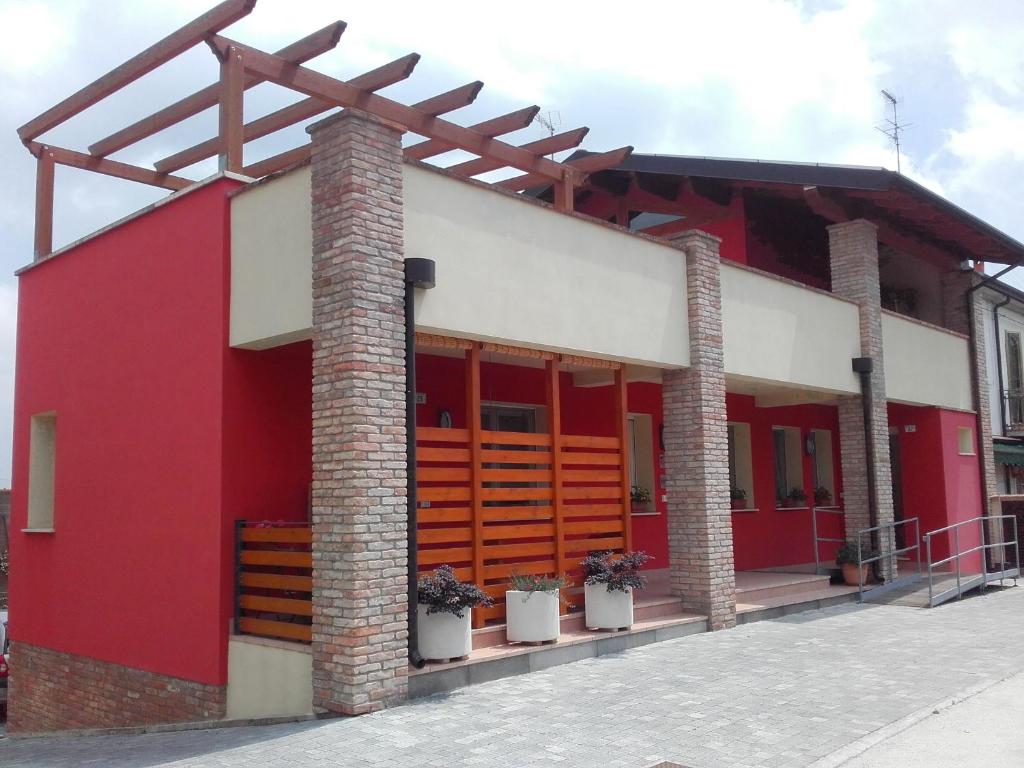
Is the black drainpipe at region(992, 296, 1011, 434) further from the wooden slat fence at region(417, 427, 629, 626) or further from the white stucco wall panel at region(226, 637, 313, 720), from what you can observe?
the white stucco wall panel at region(226, 637, 313, 720)

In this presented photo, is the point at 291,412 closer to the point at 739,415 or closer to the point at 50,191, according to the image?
the point at 50,191

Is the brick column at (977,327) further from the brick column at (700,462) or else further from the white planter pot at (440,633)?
the white planter pot at (440,633)

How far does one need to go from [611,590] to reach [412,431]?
3.06 m

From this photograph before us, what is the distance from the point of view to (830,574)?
14516 millimetres

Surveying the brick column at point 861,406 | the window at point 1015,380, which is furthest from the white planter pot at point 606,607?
the window at point 1015,380

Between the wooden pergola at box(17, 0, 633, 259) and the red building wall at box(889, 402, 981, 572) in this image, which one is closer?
the wooden pergola at box(17, 0, 633, 259)

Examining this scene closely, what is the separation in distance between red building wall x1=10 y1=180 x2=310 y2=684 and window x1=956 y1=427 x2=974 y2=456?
13.1 meters

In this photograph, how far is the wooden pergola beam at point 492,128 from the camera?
11.6m

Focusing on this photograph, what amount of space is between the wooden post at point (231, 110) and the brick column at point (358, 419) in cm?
140

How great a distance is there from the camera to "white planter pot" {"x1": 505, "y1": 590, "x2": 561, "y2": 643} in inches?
350

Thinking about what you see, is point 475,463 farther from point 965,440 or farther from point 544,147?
point 965,440

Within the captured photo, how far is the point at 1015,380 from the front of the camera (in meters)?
20.3

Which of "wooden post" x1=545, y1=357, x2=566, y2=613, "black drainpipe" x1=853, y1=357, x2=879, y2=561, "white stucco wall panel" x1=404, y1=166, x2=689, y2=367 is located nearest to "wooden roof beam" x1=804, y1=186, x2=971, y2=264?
"black drainpipe" x1=853, y1=357, x2=879, y2=561

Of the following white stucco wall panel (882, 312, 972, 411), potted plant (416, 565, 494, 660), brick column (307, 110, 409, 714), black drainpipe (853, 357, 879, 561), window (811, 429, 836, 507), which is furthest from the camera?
window (811, 429, 836, 507)
